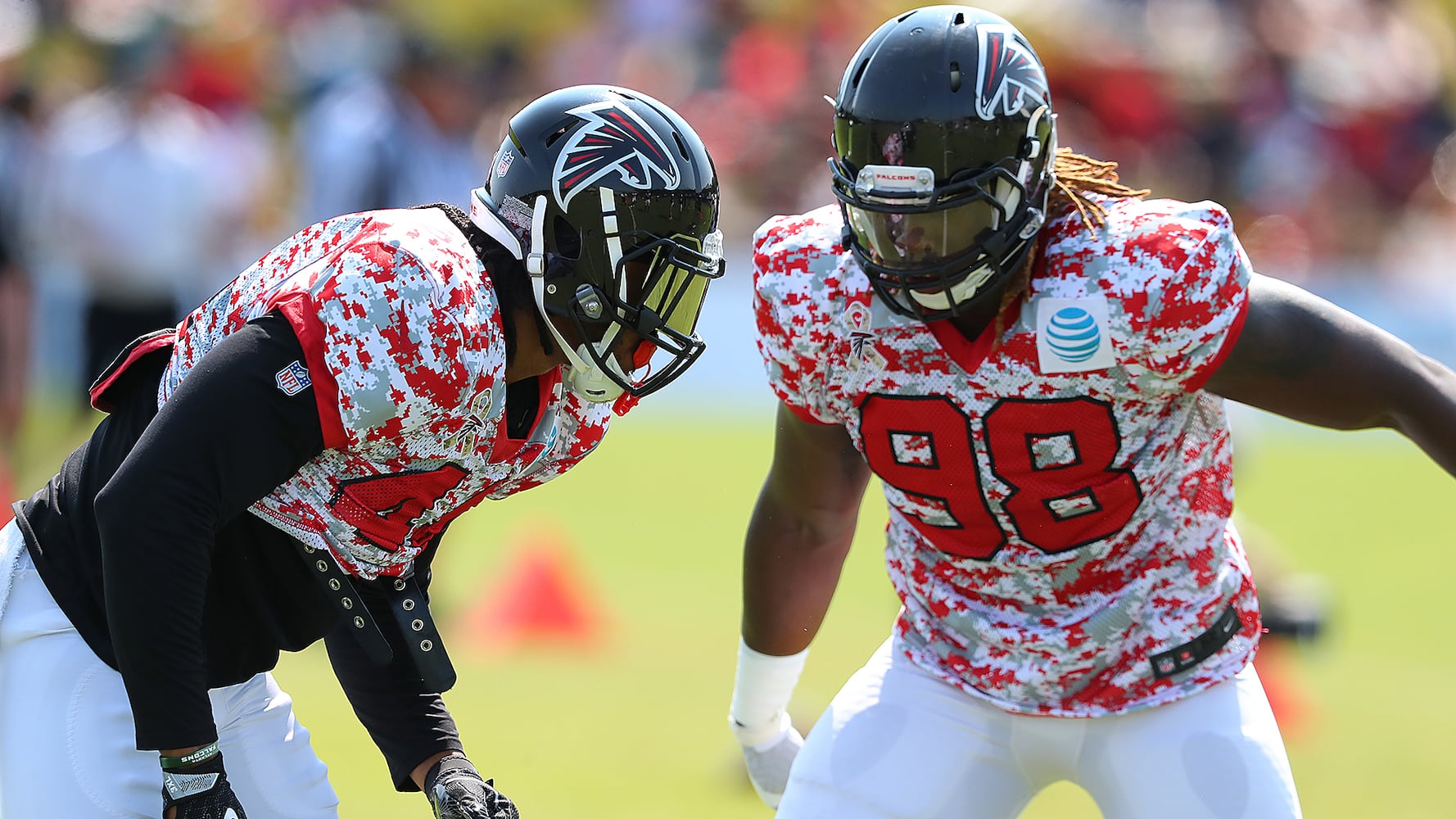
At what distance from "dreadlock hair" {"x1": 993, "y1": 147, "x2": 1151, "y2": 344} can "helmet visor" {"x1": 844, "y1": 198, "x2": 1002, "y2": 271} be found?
124mm

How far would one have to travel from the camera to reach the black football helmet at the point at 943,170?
3090 millimetres

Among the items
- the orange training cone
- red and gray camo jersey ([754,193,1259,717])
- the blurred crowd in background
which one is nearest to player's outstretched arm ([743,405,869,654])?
red and gray camo jersey ([754,193,1259,717])

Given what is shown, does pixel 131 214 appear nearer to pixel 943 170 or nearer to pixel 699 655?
pixel 699 655

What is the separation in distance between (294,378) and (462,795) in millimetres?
A: 1009

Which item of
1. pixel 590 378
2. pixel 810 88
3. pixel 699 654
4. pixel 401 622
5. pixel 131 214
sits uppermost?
pixel 590 378

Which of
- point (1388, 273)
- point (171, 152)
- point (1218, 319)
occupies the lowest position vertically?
point (1388, 273)

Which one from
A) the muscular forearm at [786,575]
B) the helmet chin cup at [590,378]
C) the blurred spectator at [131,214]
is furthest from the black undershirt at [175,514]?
the blurred spectator at [131,214]

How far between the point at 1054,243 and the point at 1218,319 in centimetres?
35

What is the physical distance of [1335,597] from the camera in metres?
8.68

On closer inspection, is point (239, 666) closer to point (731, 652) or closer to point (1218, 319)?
point (1218, 319)

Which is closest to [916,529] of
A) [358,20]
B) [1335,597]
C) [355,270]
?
[355,270]

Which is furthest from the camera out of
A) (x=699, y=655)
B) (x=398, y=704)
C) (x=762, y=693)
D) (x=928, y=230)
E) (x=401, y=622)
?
(x=699, y=655)

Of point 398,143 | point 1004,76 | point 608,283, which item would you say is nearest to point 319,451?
Answer: point 608,283

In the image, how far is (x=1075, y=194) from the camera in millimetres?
3279
